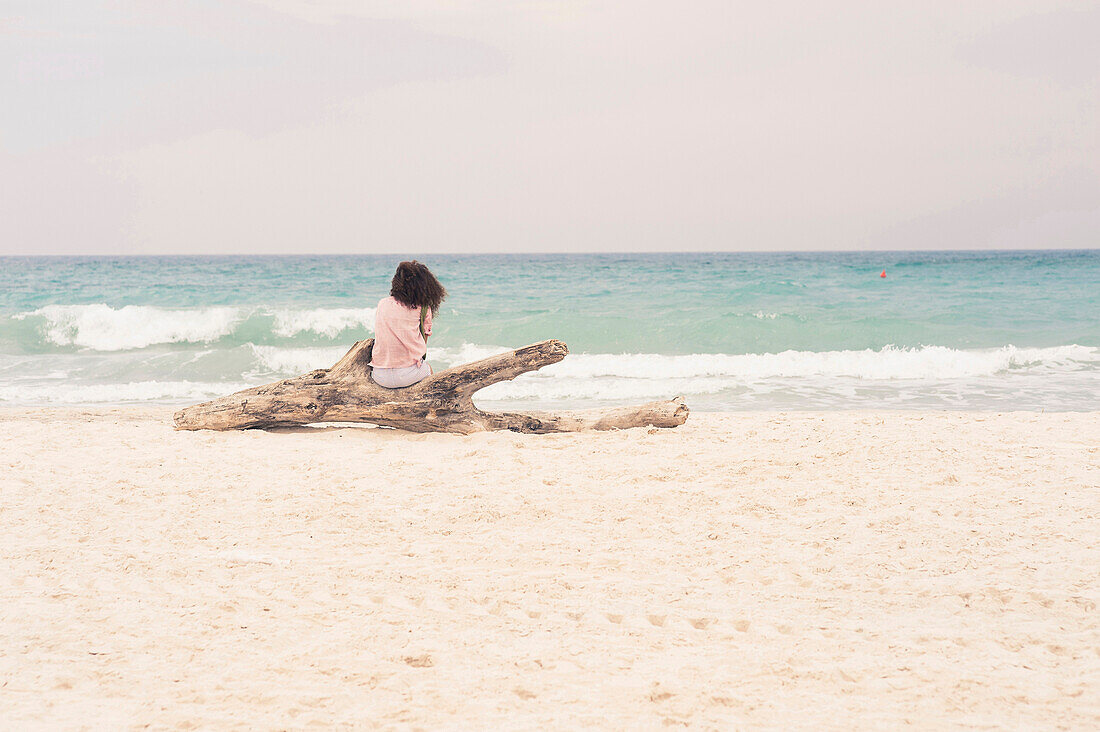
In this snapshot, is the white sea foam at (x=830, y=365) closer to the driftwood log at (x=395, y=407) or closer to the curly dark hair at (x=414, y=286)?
the driftwood log at (x=395, y=407)

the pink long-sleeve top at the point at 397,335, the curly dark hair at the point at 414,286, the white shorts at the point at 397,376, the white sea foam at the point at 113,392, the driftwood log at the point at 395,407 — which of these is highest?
the curly dark hair at the point at 414,286

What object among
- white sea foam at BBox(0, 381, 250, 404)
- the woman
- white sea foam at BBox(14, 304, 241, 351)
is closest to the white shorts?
the woman

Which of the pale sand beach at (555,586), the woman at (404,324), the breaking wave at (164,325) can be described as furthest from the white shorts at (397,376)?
the breaking wave at (164,325)

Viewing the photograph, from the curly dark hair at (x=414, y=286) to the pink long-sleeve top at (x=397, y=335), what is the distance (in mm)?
64

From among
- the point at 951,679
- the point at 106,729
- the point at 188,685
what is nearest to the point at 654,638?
A: the point at 951,679

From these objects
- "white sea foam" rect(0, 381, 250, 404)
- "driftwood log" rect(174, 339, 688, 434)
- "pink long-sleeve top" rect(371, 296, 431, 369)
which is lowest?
"white sea foam" rect(0, 381, 250, 404)

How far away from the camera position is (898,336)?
632 inches

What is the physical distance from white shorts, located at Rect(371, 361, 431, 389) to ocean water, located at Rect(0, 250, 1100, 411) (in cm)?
309

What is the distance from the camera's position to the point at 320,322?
58.1 feet

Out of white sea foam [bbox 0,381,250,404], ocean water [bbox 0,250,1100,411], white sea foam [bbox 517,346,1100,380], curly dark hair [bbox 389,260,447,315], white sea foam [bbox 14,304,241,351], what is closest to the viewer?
curly dark hair [bbox 389,260,447,315]

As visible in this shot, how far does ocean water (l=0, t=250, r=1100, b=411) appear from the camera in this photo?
33.2 ft

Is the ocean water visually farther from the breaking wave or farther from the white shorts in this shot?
the white shorts

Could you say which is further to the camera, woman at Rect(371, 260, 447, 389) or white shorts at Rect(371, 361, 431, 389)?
white shorts at Rect(371, 361, 431, 389)

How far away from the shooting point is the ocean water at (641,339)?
33.2ft
